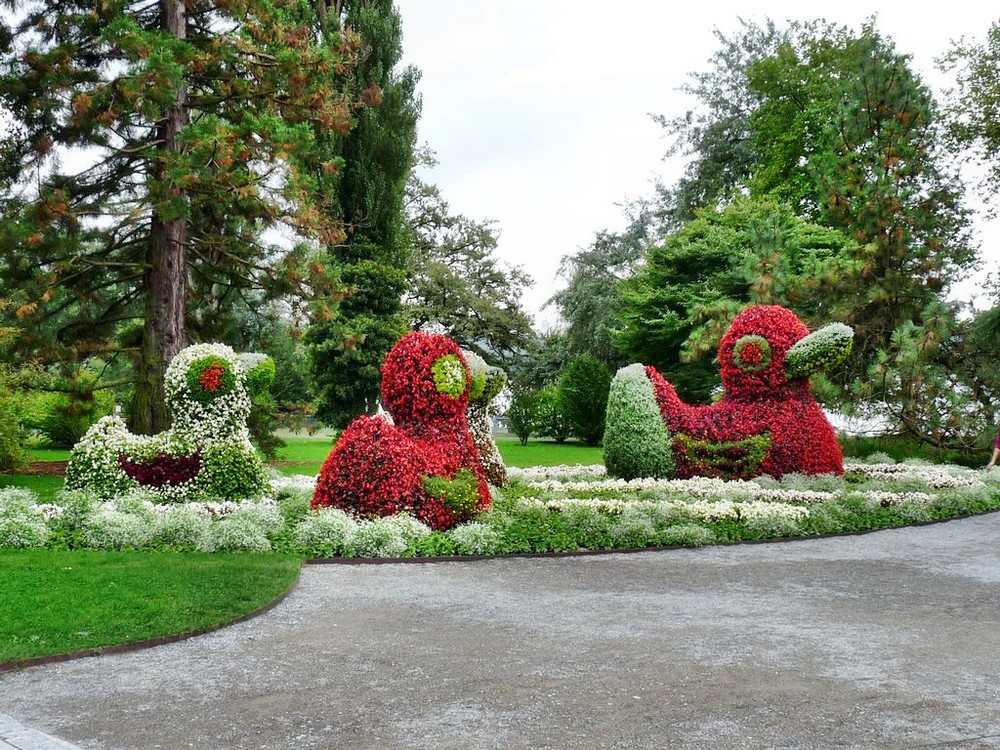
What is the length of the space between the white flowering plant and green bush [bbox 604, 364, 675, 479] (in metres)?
5.30

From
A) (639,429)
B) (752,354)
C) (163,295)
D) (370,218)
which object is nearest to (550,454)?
(370,218)

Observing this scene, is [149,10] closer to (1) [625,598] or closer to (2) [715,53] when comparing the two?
(1) [625,598]

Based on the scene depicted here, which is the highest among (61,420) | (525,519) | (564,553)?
(61,420)

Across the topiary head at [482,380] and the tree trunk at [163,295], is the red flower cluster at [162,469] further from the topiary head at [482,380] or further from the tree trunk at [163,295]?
the topiary head at [482,380]

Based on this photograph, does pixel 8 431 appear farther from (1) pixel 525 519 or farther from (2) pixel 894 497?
(2) pixel 894 497

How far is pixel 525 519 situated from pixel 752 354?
5.15 metres

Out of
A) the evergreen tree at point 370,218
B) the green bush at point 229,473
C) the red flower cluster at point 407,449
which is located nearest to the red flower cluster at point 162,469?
the green bush at point 229,473

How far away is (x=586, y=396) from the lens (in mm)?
26609

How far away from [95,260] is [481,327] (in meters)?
25.1

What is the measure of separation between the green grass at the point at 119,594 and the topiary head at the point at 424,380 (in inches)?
108

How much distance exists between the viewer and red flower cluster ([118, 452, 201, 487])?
11.0 m

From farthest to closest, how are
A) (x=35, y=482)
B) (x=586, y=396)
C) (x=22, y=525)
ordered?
(x=586, y=396)
(x=35, y=482)
(x=22, y=525)

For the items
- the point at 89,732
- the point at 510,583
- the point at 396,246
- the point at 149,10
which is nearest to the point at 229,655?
the point at 89,732

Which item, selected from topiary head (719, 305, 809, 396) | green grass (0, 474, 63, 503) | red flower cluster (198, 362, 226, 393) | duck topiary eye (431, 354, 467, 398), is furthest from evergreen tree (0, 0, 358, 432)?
topiary head (719, 305, 809, 396)
